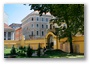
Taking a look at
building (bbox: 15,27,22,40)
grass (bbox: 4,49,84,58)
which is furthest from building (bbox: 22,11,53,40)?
grass (bbox: 4,49,84,58)

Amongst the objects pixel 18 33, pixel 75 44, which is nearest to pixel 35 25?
pixel 18 33

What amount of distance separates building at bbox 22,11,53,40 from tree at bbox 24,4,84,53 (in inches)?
3.4

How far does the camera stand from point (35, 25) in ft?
19.1

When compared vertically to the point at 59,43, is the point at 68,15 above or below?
above

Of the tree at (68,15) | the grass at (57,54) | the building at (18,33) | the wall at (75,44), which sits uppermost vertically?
the tree at (68,15)

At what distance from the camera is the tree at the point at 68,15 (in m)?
5.75

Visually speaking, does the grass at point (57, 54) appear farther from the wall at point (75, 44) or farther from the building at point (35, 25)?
the building at point (35, 25)

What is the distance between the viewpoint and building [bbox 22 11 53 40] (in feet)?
19.0

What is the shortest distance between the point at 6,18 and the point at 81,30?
119 centimetres

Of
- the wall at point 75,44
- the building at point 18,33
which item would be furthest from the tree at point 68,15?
the building at point 18,33

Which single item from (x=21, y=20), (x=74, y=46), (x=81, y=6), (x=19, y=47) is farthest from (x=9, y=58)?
(x=81, y=6)

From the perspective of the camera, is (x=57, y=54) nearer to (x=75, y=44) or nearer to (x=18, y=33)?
(x=75, y=44)

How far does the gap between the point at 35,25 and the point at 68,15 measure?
0.55m

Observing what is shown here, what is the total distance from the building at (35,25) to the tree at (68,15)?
0.09 m
